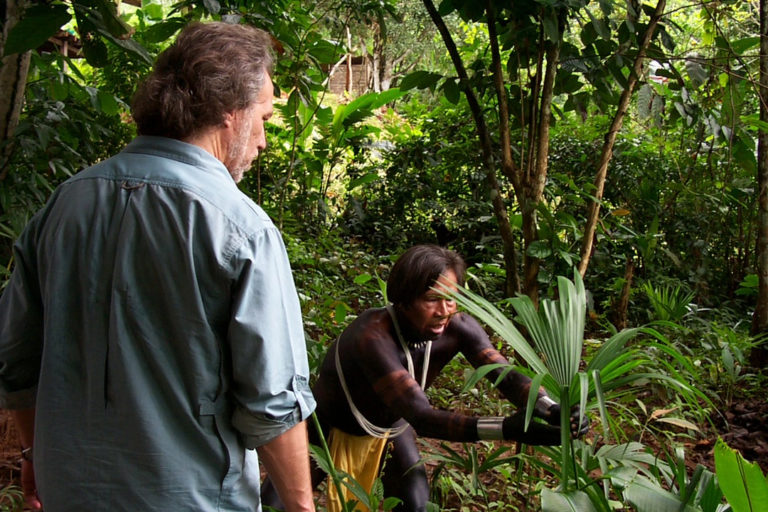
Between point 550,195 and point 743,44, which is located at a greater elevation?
point 743,44

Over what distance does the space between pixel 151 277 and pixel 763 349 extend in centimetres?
389

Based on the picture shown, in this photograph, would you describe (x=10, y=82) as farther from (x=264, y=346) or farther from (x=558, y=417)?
(x=558, y=417)

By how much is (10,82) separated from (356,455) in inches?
82.7

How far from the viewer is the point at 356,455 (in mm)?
2457

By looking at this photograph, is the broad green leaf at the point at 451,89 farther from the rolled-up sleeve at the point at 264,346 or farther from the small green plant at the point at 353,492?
the rolled-up sleeve at the point at 264,346

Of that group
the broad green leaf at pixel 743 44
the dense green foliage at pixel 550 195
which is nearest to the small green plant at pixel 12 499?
the dense green foliage at pixel 550 195

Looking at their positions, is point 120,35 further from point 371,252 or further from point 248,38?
point 371,252

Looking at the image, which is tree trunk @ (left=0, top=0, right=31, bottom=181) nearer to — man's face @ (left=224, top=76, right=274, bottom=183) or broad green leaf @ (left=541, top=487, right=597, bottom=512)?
man's face @ (left=224, top=76, right=274, bottom=183)

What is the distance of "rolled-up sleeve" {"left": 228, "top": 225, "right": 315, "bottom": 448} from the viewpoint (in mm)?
1234

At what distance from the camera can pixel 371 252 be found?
6.38m

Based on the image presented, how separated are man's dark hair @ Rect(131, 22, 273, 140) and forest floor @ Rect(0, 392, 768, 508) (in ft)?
7.43

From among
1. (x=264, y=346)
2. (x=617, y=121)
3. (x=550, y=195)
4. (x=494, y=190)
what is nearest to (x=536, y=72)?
(x=617, y=121)

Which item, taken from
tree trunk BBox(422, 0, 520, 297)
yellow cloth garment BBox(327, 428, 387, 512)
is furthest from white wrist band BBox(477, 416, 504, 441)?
tree trunk BBox(422, 0, 520, 297)

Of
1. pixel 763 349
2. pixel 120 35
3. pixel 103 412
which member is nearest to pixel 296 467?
pixel 103 412
